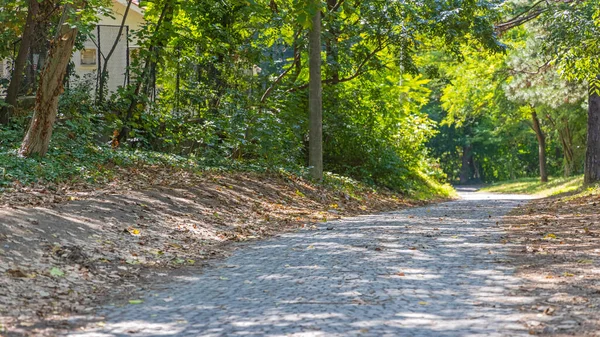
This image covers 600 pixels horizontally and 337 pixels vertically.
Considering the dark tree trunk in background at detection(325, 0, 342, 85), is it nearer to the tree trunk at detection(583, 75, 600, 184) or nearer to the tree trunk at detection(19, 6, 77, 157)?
the tree trunk at detection(583, 75, 600, 184)

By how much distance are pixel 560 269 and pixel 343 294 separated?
98.6 inches

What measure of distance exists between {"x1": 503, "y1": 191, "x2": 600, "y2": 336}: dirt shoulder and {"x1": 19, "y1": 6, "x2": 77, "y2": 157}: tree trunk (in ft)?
26.0

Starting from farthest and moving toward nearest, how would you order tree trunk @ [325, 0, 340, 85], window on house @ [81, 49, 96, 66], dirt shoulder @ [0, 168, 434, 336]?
window on house @ [81, 49, 96, 66]
tree trunk @ [325, 0, 340, 85]
dirt shoulder @ [0, 168, 434, 336]

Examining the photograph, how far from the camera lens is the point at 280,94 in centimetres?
2283

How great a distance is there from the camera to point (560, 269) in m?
7.80

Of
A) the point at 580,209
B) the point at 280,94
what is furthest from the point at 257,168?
the point at 580,209

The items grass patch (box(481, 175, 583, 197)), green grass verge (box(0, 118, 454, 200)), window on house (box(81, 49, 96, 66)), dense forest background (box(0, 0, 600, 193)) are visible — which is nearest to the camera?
green grass verge (box(0, 118, 454, 200))

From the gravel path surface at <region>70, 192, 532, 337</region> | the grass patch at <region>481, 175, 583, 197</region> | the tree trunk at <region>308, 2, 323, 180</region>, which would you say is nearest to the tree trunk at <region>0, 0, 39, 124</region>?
the tree trunk at <region>308, 2, 323, 180</region>

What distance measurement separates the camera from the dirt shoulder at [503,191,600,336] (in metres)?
5.50

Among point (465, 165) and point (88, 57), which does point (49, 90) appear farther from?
point (465, 165)

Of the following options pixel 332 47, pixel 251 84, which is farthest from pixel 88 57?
pixel 332 47

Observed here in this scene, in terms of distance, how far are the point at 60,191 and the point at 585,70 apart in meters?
10.8

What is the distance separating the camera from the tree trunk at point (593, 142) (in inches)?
960

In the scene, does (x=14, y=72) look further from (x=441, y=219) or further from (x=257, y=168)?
(x=441, y=219)
